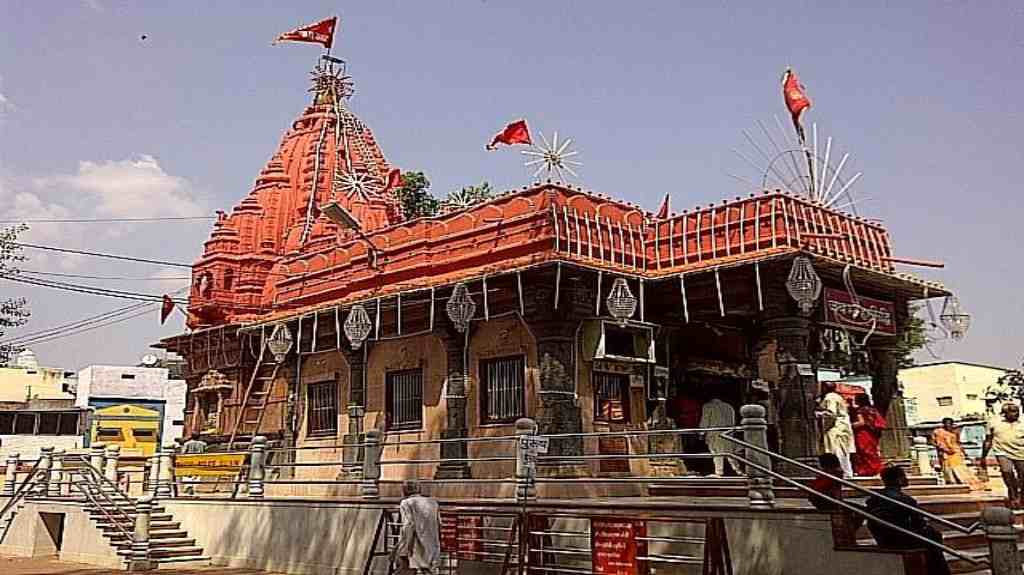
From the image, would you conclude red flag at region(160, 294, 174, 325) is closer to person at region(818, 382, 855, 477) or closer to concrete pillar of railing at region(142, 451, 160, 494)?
concrete pillar of railing at region(142, 451, 160, 494)

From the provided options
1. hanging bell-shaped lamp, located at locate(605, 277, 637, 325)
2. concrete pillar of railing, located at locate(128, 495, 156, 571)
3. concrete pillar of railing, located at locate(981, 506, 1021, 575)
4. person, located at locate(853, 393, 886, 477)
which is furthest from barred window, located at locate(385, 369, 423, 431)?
concrete pillar of railing, located at locate(981, 506, 1021, 575)

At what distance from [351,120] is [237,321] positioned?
6.92 meters

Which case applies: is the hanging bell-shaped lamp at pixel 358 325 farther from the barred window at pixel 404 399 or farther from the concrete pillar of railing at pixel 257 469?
the concrete pillar of railing at pixel 257 469

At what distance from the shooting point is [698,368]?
15711mm

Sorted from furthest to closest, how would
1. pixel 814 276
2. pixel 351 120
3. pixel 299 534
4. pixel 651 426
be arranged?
pixel 351 120 < pixel 651 426 < pixel 299 534 < pixel 814 276

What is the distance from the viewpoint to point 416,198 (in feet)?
93.8

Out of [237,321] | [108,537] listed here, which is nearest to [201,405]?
[237,321]

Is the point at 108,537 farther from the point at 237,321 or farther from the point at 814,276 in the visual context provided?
the point at 814,276

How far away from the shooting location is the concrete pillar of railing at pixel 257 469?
1441 cm

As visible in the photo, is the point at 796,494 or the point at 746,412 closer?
the point at 746,412

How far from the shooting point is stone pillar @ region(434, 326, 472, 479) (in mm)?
14773

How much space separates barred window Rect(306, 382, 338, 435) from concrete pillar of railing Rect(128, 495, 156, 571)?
4060mm

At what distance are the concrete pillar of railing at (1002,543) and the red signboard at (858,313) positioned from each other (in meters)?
6.79

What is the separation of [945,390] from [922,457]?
94.2 ft
